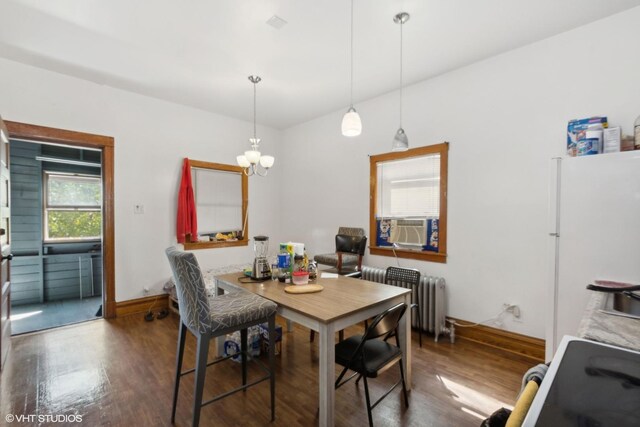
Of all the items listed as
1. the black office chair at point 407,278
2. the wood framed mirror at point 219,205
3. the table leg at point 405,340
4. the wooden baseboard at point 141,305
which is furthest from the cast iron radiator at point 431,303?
the wooden baseboard at point 141,305


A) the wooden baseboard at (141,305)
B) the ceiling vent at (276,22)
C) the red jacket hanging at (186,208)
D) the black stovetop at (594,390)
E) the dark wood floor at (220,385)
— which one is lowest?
the dark wood floor at (220,385)

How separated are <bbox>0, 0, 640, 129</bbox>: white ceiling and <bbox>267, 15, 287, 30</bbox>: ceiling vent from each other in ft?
0.14

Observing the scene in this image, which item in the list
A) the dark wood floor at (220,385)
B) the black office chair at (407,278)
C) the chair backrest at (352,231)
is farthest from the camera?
the chair backrest at (352,231)

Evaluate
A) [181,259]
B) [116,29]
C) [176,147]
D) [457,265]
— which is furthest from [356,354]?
[176,147]

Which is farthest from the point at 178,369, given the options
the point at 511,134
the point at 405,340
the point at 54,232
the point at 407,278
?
the point at 54,232

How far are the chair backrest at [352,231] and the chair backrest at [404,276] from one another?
991 millimetres

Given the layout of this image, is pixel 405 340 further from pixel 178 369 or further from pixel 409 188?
pixel 409 188

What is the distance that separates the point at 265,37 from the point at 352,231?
2.61 m

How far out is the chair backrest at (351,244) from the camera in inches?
149

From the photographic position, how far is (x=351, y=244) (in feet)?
12.9

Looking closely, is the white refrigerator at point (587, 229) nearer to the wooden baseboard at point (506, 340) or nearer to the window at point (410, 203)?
the wooden baseboard at point (506, 340)

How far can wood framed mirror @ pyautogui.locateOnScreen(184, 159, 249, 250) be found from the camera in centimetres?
441

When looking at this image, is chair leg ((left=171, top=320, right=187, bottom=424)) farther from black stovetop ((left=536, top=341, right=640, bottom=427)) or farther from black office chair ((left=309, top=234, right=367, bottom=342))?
black office chair ((left=309, top=234, right=367, bottom=342))

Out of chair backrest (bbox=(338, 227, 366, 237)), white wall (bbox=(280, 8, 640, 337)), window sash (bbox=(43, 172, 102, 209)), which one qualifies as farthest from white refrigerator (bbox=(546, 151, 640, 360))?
window sash (bbox=(43, 172, 102, 209))
